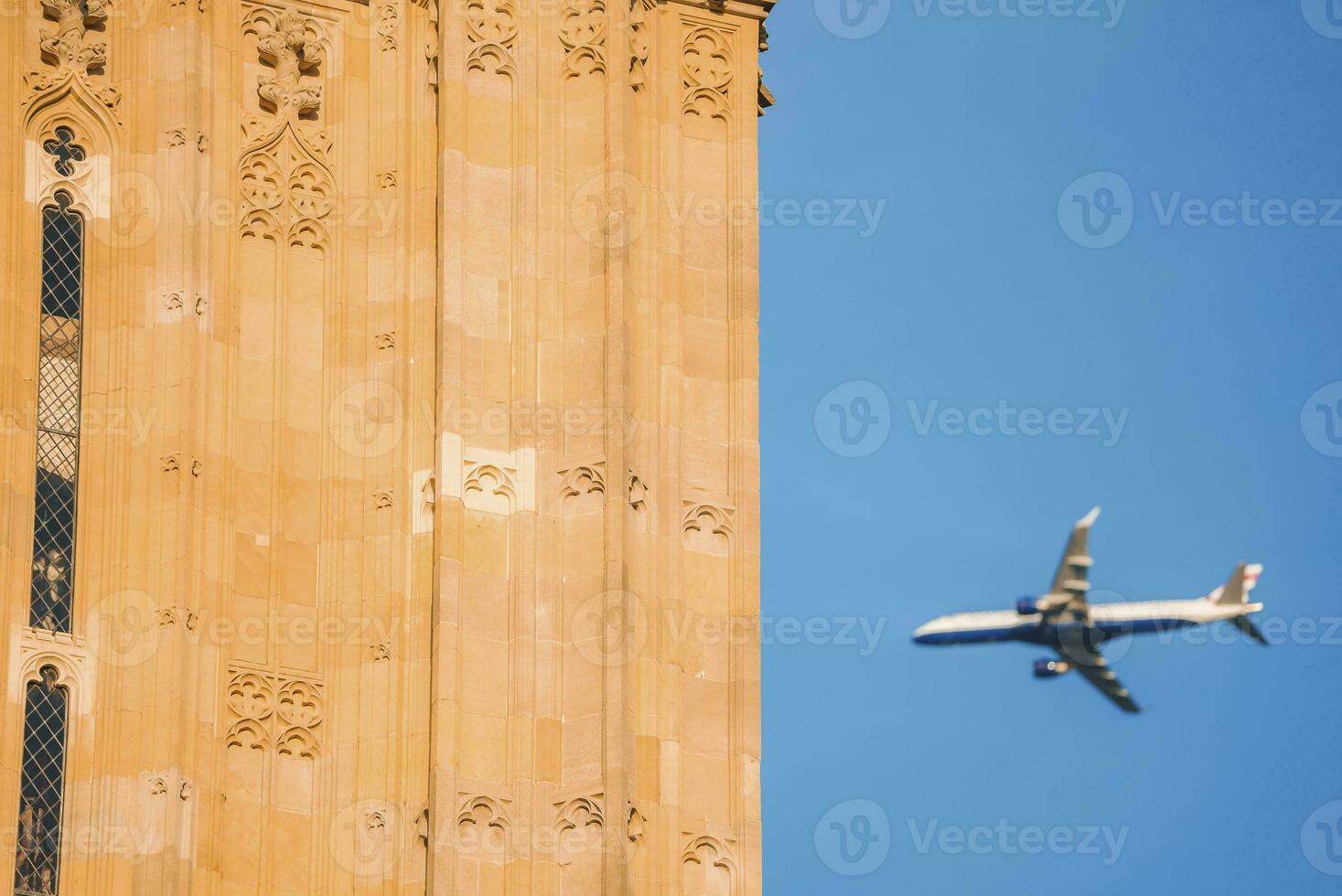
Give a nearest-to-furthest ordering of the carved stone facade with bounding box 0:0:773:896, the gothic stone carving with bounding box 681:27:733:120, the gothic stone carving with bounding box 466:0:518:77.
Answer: the carved stone facade with bounding box 0:0:773:896, the gothic stone carving with bounding box 466:0:518:77, the gothic stone carving with bounding box 681:27:733:120

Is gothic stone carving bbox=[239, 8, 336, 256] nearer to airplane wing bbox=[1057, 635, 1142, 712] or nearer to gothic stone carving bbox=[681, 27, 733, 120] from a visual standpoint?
gothic stone carving bbox=[681, 27, 733, 120]

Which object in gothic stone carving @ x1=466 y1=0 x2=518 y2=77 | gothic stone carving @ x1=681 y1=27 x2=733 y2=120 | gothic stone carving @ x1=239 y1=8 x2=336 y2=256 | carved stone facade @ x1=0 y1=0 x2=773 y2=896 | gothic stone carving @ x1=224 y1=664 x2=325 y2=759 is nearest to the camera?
carved stone facade @ x1=0 y1=0 x2=773 y2=896

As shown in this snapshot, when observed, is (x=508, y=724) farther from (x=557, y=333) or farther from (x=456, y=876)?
(x=557, y=333)

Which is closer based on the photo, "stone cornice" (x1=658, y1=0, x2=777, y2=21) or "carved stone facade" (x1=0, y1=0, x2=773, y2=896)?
"carved stone facade" (x1=0, y1=0, x2=773, y2=896)

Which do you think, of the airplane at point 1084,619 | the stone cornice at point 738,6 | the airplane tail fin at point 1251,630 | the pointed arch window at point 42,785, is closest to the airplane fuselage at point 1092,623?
the airplane at point 1084,619

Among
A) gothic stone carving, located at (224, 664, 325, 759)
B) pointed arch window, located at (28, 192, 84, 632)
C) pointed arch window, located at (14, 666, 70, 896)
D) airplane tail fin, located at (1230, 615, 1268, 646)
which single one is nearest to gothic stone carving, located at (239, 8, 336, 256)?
pointed arch window, located at (28, 192, 84, 632)

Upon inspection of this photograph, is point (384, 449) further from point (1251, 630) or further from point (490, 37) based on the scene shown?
point (1251, 630)

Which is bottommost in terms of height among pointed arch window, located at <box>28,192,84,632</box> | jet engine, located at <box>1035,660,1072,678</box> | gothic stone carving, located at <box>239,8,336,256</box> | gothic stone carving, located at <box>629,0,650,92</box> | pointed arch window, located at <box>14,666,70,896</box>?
pointed arch window, located at <box>14,666,70,896</box>

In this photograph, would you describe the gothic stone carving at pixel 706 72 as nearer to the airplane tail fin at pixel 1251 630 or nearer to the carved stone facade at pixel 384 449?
the carved stone facade at pixel 384 449
